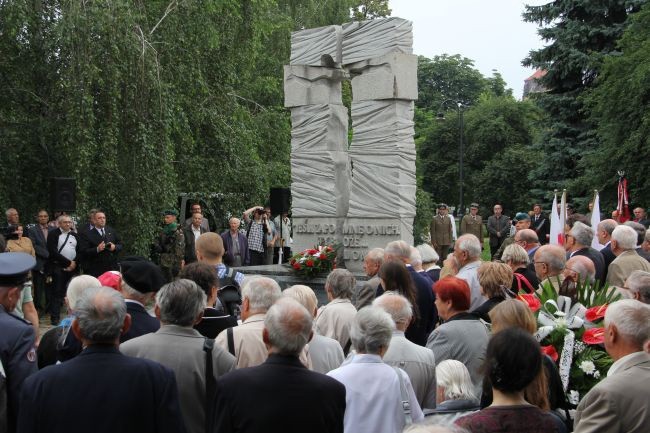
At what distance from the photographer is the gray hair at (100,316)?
12.5 ft

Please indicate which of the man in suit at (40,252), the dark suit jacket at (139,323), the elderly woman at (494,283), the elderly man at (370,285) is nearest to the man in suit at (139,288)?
the dark suit jacket at (139,323)

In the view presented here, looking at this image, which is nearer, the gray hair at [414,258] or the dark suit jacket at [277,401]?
the dark suit jacket at [277,401]

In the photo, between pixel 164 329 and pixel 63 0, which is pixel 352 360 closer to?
pixel 164 329

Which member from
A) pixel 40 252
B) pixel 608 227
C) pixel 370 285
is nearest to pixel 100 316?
pixel 370 285

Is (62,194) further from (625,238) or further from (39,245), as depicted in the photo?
(625,238)

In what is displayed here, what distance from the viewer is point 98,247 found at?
13.6m

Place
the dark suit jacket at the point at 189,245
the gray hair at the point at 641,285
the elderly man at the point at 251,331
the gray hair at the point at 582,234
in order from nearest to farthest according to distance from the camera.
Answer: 1. the elderly man at the point at 251,331
2. the gray hair at the point at 641,285
3. the gray hair at the point at 582,234
4. the dark suit jacket at the point at 189,245

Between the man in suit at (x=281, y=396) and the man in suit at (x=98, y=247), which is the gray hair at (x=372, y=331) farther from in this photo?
the man in suit at (x=98, y=247)

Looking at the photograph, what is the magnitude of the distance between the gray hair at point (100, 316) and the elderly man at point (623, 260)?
18.2 feet

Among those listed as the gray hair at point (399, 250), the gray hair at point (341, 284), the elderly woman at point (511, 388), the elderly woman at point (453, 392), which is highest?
the gray hair at point (399, 250)

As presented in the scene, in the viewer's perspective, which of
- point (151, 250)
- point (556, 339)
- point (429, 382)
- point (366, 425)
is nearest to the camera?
point (366, 425)

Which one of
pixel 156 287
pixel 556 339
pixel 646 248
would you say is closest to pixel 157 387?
pixel 156 287

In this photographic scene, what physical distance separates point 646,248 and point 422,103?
2135 inches

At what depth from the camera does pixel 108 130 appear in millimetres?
15008
